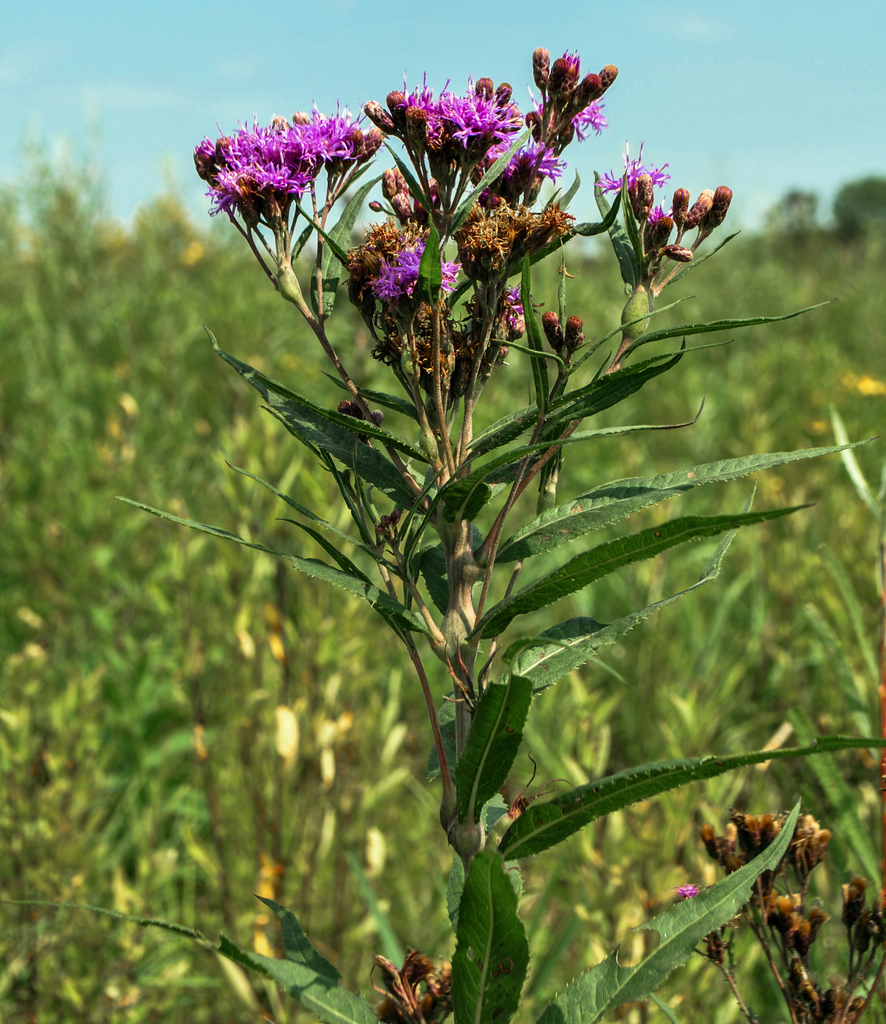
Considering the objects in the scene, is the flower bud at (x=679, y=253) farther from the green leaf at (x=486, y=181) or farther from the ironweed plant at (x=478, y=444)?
the green leaf at (x=486, y=181)

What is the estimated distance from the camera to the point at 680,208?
2.71 feet

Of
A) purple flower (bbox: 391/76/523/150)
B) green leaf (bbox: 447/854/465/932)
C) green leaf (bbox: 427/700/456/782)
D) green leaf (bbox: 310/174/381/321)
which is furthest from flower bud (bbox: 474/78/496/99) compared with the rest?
green leaf (bbox: 447/854/465/932)

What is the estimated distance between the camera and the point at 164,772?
2.63 m

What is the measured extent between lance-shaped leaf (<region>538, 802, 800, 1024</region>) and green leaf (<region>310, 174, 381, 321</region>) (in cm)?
63

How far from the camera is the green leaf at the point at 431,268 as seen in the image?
69cm

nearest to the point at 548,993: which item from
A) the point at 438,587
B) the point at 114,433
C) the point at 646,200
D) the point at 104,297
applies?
the point at 438,587

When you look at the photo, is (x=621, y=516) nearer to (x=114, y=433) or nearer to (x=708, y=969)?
(x=708, y=969)

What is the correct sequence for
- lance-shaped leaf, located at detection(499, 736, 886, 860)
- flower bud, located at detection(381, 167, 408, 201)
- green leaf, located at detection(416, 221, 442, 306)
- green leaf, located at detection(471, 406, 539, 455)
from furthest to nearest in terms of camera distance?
flower bud, located at detection(381, 167, 408, 201) → green leaf, located at detection(471, 406, 539, 455) → green leaf, located at detection(416, 221, 442, 306) → lance-shaped leaf, located at detection(499, 736, 886, 860)

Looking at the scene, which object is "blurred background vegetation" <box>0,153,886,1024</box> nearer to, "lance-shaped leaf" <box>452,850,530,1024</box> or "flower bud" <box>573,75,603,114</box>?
"lance-shaped leaf" <box>452,850,530,1024</box>

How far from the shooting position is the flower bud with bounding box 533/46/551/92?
0.85 metres

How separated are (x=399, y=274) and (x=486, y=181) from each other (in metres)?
0.12

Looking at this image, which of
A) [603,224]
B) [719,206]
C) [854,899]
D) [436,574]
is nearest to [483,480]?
[436,574]

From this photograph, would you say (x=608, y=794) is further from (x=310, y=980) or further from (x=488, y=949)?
(x=310, y=980)


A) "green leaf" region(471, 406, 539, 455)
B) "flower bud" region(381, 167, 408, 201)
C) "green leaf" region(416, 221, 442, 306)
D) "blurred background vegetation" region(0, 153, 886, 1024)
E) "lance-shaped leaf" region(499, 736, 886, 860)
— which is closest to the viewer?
"lance-shaped leaf" region(499, 736, 886, 860)
